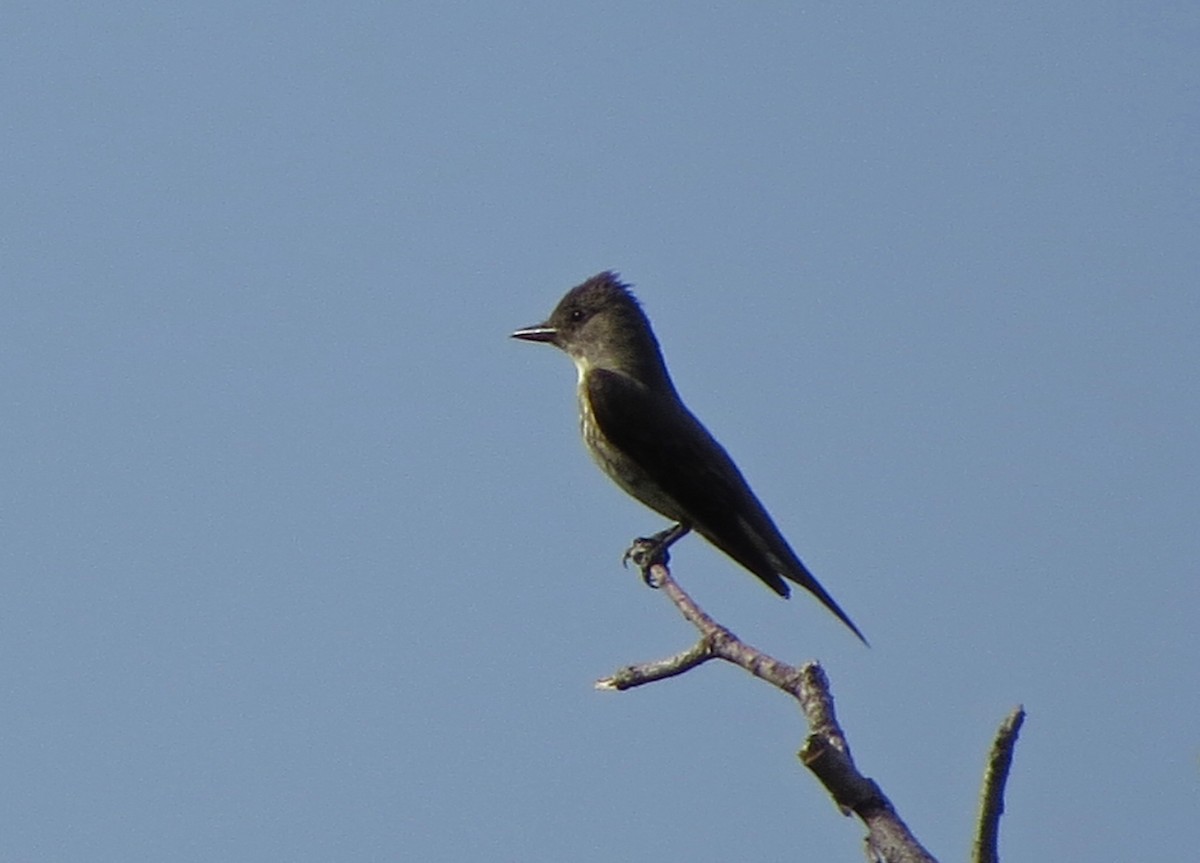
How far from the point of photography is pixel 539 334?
11.9 m

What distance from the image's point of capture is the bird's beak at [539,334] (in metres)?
11.8

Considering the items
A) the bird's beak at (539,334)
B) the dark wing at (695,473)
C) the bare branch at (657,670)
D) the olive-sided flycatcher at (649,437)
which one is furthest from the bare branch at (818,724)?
the bird's beak at (539,334)

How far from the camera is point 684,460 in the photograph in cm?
1028

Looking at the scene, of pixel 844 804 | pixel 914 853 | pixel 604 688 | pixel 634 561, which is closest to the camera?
pixel 914 853

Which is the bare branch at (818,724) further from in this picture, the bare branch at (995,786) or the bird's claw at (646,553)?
the bird's claw at (646,553)

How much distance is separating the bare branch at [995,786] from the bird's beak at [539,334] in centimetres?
804

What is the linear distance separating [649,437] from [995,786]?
21.8 feet

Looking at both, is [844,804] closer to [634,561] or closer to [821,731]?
[821,731]

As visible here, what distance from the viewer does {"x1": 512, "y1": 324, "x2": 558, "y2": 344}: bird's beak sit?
38.7ft

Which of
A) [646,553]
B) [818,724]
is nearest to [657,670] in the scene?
[818,724]

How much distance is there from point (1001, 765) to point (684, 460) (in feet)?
21.1

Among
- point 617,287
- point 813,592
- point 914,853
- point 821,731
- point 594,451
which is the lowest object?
point 914,853

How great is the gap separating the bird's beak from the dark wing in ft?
2.73

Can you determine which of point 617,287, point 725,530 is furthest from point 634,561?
point 617,287
